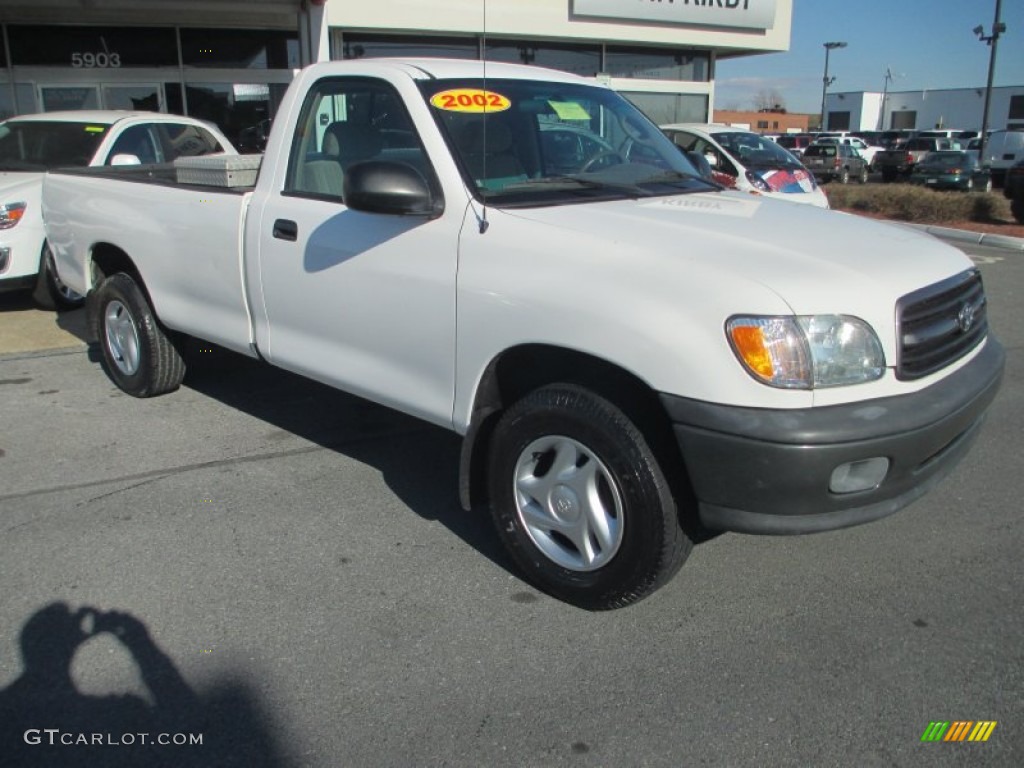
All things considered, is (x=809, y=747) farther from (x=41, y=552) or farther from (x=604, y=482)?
(x=41, y=552)

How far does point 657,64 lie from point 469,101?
1700cm

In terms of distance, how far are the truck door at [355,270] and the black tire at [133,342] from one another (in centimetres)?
133

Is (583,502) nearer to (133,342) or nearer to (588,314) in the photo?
(588,314)

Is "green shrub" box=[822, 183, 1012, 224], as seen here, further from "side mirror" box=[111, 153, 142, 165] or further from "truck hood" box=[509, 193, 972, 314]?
"truck hood" box=[509, 193, 972, 314]

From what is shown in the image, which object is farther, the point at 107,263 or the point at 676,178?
the point at 107,263

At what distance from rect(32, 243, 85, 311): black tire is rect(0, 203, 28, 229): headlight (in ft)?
1.00

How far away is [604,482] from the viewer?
10.2ft

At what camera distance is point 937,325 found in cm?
307

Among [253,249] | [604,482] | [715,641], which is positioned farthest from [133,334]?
[715,641]

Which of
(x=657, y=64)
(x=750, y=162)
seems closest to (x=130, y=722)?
(x=750, y=162)

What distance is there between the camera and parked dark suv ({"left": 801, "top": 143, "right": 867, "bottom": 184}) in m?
28.8

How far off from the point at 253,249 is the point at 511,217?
160cm

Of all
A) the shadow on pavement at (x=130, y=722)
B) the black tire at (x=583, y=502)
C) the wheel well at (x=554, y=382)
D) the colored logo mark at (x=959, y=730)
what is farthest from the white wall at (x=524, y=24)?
the colored logo mark at (x=959, y=730)

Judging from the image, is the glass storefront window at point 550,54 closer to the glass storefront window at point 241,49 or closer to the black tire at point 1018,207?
the glass storefront window at point 241,49
